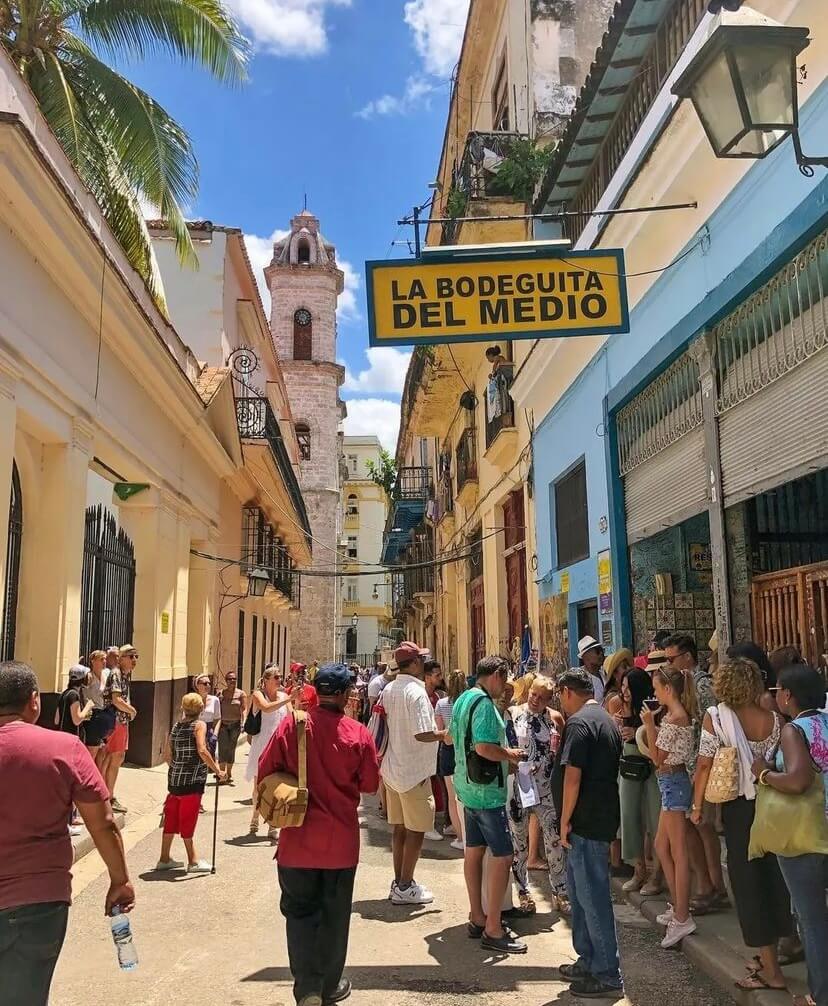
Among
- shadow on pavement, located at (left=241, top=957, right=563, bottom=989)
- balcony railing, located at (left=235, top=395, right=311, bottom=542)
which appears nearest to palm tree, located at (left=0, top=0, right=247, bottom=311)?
balcony railing, located at (left=235, top=395, right=311, bottom=542)

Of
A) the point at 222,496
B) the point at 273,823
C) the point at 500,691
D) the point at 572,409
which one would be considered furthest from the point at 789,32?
the point at 222,496

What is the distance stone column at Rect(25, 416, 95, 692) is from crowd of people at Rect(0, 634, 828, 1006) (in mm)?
4293

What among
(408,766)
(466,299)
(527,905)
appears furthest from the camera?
(466,299)

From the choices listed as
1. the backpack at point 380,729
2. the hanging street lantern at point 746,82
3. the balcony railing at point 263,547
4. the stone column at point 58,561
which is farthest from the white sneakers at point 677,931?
the balcony railing at point 263,547

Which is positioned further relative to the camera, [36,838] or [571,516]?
[571,516]

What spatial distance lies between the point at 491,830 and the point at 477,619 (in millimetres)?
14841

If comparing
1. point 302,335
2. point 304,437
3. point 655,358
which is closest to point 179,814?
Answer: point 655,358

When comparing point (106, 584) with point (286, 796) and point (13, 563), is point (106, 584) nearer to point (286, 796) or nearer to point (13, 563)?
point (13, 563)

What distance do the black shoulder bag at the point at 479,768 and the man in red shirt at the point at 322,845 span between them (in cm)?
127

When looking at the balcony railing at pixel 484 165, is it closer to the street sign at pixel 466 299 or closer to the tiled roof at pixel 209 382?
the tiled roof at pixel 209 382

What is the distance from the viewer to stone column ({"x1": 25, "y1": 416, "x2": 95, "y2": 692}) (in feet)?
30.5

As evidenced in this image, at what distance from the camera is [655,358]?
856cm

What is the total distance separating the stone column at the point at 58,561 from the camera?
9.30m

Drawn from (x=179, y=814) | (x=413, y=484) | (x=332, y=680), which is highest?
(x=413, y=484)
